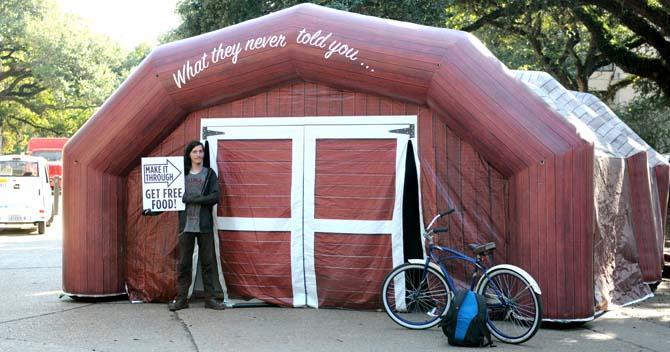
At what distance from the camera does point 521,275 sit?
743 centimetres

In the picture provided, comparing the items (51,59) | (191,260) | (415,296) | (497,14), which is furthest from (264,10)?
(51,59)

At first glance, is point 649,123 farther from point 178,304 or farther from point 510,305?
point 178,304

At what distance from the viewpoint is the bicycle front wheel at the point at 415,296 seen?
7.98 m

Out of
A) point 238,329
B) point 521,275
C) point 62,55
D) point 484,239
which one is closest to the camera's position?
point 521,275

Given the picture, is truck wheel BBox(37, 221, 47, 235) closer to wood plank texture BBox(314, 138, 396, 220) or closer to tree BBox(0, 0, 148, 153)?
wood plank texture BBox(314, 138, 396, 220)

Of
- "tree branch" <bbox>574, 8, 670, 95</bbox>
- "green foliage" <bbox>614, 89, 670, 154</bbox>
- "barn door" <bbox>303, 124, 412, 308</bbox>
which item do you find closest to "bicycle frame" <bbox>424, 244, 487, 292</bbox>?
"barn door" <bbox>303, 124, 412, 308</bbox>

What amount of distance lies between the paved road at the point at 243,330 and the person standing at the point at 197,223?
232 mm

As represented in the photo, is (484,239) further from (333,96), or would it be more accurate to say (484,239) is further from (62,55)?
(62,55)

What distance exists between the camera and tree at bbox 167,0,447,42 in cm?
1828

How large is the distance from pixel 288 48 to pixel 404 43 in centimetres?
127

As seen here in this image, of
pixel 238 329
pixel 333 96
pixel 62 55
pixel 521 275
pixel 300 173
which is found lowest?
pixel 238 329

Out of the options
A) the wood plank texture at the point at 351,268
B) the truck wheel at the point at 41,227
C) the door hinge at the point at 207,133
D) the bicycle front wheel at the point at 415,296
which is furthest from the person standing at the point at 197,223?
the truck wheel at the point at 41,227

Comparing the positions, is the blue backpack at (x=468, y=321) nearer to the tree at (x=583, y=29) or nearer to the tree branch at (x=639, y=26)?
the tree at (x=583, y=29)

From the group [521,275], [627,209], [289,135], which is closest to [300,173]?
[289,135]
